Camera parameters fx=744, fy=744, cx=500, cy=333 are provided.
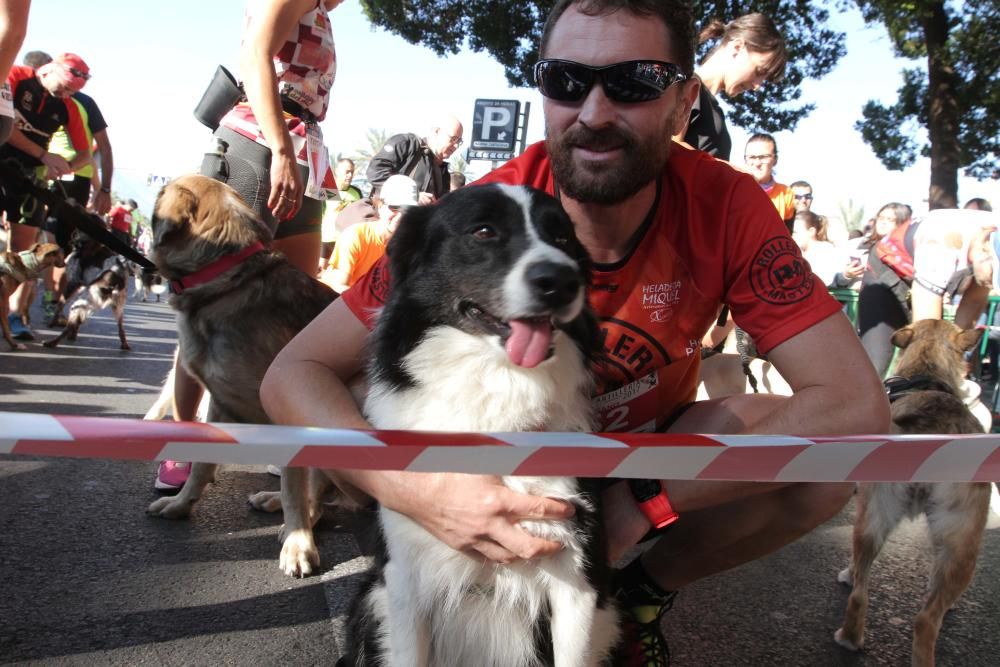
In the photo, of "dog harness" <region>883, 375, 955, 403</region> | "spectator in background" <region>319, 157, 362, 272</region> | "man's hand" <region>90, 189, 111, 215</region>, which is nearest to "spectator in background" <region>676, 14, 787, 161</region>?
"dog harness" <region>883, 375, 955, 403</region>

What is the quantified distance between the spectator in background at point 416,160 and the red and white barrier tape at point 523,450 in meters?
5.11

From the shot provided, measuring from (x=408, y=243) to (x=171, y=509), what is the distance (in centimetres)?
194

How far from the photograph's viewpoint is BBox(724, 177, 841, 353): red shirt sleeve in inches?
76.4

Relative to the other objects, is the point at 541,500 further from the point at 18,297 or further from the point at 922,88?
the point at 922,88

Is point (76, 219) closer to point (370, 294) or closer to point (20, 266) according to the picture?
point (370, 294)

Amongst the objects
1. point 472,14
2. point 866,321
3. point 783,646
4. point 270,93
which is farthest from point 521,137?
point 783,646

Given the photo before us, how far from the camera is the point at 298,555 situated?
9.16 ft

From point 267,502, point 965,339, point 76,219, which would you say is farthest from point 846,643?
point 76,219

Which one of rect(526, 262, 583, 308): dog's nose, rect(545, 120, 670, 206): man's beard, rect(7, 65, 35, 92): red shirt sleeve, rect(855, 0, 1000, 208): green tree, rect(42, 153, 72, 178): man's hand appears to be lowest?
rect(526, 262, 583, 308): dog's nose

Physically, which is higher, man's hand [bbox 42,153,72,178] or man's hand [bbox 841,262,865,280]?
man's hand [bbox 42,153,72,178]

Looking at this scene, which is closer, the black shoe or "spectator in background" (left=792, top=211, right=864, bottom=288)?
the black shoe

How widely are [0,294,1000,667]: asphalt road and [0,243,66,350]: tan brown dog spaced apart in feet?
12.5

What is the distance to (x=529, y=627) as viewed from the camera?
1767mm

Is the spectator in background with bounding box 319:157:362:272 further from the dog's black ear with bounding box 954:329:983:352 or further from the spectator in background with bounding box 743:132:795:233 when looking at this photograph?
the dog's black ear with bounding box 954:329:983:352
